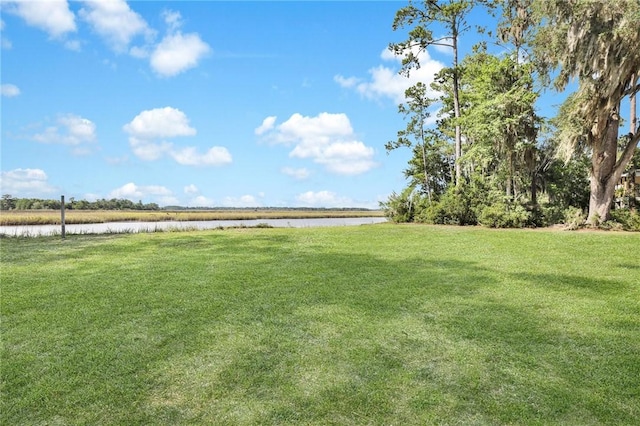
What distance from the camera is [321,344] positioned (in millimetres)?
3699

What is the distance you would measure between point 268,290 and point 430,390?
309 cm

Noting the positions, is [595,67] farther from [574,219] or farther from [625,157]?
[574,219]

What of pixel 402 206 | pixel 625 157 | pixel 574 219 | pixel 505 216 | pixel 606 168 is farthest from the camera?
pixel 402 206

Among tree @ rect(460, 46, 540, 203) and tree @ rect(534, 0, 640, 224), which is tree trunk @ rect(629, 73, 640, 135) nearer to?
tree @ rect(534, 0, 640, 224)

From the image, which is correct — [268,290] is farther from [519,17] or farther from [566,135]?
[519,17]

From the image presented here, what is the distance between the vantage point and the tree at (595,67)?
38.0 feet

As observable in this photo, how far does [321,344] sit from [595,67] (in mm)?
13551

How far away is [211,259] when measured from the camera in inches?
322

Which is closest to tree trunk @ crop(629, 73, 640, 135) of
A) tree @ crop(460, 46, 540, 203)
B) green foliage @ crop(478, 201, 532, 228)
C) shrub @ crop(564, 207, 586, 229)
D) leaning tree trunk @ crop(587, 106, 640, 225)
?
leaning tree trunk @ crop(587, 106, 640, 225)

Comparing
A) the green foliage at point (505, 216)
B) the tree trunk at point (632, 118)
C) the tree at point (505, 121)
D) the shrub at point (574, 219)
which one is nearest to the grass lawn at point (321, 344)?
the shrub at point (574, 219)

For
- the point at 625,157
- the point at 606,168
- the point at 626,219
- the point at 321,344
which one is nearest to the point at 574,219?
the point at 626,219

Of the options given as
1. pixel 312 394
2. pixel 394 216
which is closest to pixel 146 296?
pixel 312 394

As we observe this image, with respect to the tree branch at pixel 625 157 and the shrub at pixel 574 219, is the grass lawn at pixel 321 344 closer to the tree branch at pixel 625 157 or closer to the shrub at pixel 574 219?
the shrub at pixel 574 219

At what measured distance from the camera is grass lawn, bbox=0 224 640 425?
272 cm
